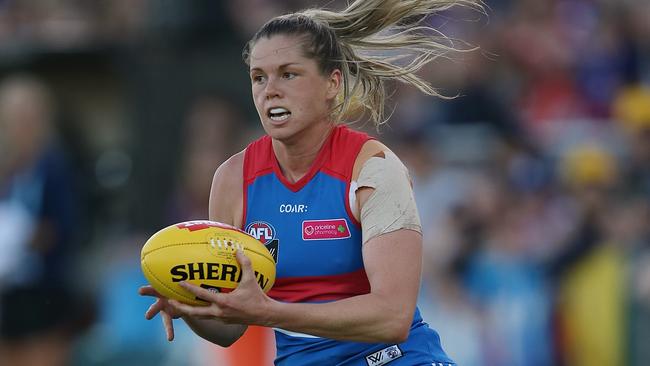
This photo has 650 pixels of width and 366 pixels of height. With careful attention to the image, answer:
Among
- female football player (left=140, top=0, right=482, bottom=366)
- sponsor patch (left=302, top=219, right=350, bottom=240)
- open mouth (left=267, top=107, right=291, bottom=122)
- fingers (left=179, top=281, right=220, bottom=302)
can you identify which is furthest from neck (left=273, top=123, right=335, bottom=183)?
fingers (left=179, top=281, right=220, bottom=302)

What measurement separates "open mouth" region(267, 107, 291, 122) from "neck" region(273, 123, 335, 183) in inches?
5.1

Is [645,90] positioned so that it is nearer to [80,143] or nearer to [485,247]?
[485,247]

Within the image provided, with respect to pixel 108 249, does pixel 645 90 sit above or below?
above

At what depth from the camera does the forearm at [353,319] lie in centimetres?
459

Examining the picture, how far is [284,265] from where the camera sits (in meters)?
5.00

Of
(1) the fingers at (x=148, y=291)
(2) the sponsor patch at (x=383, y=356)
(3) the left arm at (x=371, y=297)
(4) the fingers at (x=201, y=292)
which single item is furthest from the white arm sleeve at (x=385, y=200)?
(1) the fingers at (x=148, y=291)

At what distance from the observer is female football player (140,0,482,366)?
15.4 feet

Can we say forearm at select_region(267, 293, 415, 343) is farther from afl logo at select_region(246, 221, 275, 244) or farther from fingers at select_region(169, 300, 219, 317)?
afl logo at select_region(246, 221, 275, 244)

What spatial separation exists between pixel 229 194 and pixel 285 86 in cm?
54

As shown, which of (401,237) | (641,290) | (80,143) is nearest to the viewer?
(401,237)

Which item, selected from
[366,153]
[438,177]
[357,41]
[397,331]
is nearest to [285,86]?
[366,153]

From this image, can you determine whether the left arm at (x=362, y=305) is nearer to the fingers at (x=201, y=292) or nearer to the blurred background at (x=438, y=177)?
the fingers at (x=201, y=292)

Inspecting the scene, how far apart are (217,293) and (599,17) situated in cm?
811

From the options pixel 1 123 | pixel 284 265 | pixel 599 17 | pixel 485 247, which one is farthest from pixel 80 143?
pixel 284 265
